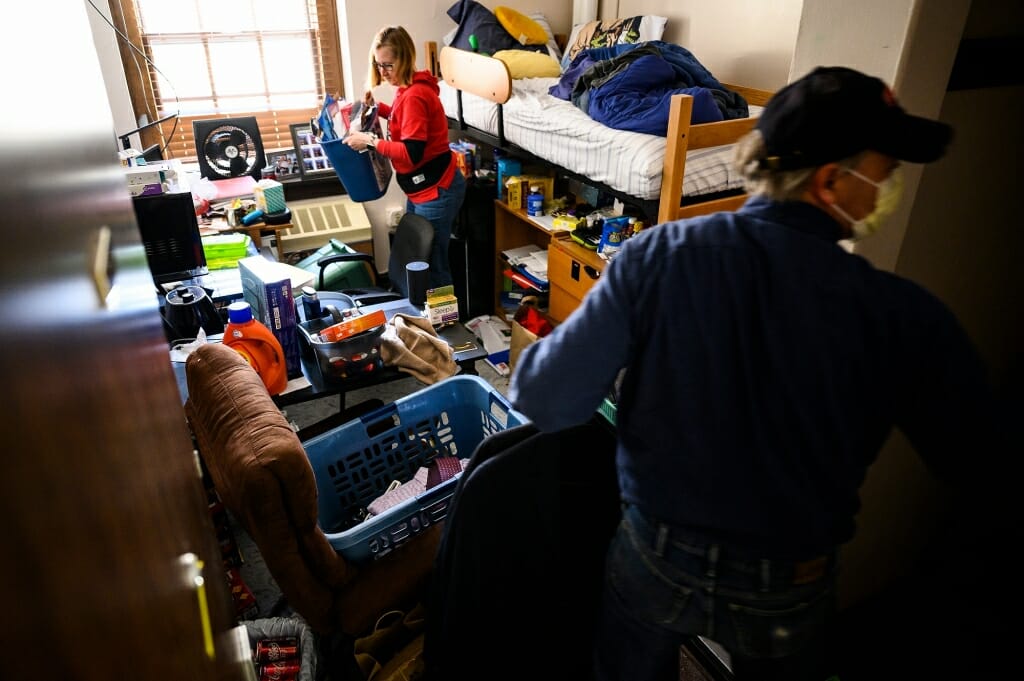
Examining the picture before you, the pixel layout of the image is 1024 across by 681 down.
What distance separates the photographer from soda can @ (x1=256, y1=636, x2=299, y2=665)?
5.59 ft

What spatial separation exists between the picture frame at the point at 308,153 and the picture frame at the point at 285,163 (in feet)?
0.11

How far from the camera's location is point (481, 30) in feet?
12.0

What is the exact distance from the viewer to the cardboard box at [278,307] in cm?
201

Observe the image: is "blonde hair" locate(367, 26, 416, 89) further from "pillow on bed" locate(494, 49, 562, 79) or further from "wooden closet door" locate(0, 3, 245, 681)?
"wooden closet door" locate(0, 3, 245, 681)

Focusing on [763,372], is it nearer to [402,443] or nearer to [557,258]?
[402,443]

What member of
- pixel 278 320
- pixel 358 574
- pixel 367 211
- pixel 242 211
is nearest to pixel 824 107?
pixel 358 574

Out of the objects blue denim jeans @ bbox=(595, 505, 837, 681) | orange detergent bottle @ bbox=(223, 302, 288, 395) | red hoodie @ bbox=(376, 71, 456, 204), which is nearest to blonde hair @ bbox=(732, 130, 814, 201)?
blue denim jeans @ bbox=(595, 505, 837, 681)

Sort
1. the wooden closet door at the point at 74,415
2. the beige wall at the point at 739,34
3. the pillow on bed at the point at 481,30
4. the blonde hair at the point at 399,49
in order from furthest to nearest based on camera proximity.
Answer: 1. the pillow on bed at the point at 481,30
2. the blonde hair at the point at 399,49
3. the beige wall at the point at 739,34
4. the wooden closet door at the point at 74,415

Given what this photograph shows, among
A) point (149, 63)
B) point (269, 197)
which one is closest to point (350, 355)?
point (269, 197)

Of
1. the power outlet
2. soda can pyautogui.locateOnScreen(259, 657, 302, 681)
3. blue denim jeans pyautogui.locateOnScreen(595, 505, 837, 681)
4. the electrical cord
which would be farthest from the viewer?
the power outlet

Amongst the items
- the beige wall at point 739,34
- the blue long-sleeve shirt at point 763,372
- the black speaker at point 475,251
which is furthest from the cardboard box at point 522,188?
the blue long-sleeve shirt at point 763,372

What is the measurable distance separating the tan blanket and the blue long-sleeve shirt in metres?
1.06

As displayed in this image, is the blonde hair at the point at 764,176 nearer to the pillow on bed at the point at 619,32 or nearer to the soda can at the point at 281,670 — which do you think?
the soda can at the point at 281,670

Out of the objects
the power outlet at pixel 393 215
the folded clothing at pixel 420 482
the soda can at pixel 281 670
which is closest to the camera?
the soda can at pixel 281 670
